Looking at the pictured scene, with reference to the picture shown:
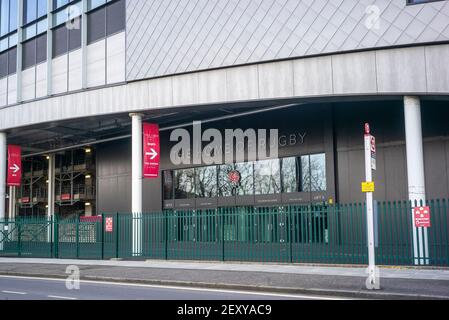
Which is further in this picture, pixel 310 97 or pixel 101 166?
pixel 101 166

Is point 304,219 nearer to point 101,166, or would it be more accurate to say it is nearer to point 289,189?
point 289,189

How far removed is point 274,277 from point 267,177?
42.8 feet

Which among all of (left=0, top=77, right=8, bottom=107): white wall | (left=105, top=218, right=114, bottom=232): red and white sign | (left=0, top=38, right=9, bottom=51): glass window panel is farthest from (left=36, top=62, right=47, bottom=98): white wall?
(left=105, top=218, right=114, bottom=232): red and white sign

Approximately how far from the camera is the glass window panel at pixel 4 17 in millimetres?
35250

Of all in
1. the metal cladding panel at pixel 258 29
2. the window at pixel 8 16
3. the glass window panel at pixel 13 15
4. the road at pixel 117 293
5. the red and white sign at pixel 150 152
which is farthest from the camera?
the window at pixel 8 16

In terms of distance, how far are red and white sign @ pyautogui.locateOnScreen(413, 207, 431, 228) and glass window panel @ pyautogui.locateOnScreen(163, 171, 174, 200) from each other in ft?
59.2

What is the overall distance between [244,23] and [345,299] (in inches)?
583

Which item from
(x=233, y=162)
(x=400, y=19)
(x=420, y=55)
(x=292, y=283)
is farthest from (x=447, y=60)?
(x=233, y=162)

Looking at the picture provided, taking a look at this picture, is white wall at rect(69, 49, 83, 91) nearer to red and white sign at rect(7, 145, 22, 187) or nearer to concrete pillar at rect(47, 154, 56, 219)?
red and white sign at rect(7, 145, 22, 187)

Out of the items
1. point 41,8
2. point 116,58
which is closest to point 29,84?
point 41,8

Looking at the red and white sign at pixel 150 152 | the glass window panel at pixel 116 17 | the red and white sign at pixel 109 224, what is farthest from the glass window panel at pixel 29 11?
the red and white sign at pixel 109 224

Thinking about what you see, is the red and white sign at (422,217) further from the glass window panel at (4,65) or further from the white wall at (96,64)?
the glass window panel at (4,65)

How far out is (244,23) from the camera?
2322 centimetres

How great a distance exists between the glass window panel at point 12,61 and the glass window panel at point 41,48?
8.41ft
